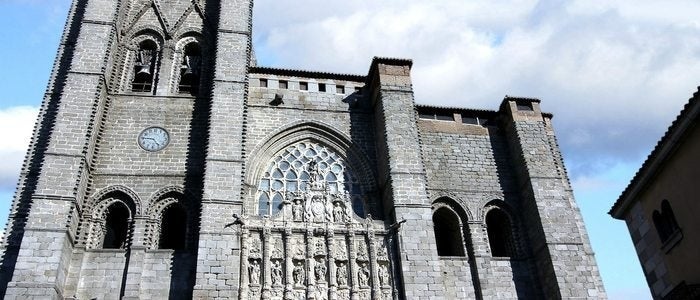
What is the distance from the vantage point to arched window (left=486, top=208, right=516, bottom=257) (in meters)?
14.7

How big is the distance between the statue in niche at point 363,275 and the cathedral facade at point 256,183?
4 cm

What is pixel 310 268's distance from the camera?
487 inches

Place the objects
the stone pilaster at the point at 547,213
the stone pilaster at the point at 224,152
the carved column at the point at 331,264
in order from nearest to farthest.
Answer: the stone pilaster at the point at 224,152 < the carved column at the point at 331,264 < the stone pilaster at the point at 547,213

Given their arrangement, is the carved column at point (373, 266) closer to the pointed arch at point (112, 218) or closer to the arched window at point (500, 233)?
the arched window at point (500, 233)

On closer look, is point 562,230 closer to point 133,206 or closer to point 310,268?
point 310,268

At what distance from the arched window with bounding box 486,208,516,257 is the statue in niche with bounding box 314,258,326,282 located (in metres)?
4.58

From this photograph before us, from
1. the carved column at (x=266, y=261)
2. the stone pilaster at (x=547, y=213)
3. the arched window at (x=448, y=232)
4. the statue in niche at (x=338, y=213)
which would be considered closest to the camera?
the carved column at (x=266, y=261)

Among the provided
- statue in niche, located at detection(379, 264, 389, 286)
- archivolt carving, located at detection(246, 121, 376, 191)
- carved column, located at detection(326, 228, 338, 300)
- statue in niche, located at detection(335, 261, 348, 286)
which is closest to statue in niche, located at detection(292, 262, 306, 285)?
carved column, located at detection(326, 228, 338, 300)

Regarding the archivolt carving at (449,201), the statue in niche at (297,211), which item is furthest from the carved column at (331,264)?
the archivolt carving at (449,201)

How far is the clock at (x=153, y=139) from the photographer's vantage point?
14.0 metres

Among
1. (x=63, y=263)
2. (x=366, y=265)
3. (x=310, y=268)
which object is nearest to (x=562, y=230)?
(x=366, y=265)

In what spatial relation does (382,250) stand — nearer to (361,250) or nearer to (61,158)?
(361,250)

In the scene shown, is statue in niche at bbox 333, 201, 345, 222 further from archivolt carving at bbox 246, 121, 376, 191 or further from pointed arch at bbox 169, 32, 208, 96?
pointed arch at bbox 169, 32, 208, 96

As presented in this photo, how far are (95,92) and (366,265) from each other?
7104 millimetres
